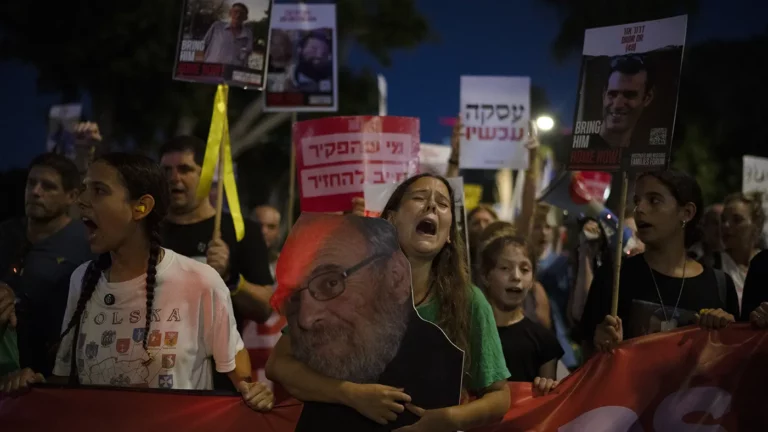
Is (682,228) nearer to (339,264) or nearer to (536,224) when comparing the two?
(339,264)

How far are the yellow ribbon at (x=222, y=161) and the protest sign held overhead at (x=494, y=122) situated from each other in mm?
3097

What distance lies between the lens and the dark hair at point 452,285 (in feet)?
9.86

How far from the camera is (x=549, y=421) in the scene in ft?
12.5

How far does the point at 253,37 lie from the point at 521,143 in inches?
130

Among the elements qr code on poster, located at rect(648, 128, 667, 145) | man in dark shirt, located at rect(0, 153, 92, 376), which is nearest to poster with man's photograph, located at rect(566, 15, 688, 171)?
qr code on poster, located at rect(648, 128, 667, 145)

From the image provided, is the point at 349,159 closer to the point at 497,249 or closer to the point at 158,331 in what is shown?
the point at 497,249

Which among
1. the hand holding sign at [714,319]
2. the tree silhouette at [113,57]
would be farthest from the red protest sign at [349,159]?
the tree silhouette at [113,57]

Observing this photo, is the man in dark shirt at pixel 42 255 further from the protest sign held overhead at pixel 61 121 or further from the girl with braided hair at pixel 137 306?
the protest sign held overhead at pixel 61 121

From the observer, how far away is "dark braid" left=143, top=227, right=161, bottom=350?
353cm

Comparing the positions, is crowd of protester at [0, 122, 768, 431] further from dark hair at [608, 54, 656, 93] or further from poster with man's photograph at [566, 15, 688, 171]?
dark hair at [608, 54, 656, 93]

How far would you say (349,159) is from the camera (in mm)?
5617

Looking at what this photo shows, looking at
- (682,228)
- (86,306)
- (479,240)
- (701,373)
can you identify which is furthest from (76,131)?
(701,373)

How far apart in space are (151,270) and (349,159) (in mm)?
2185

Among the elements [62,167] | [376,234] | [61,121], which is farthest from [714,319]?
[61,121]
